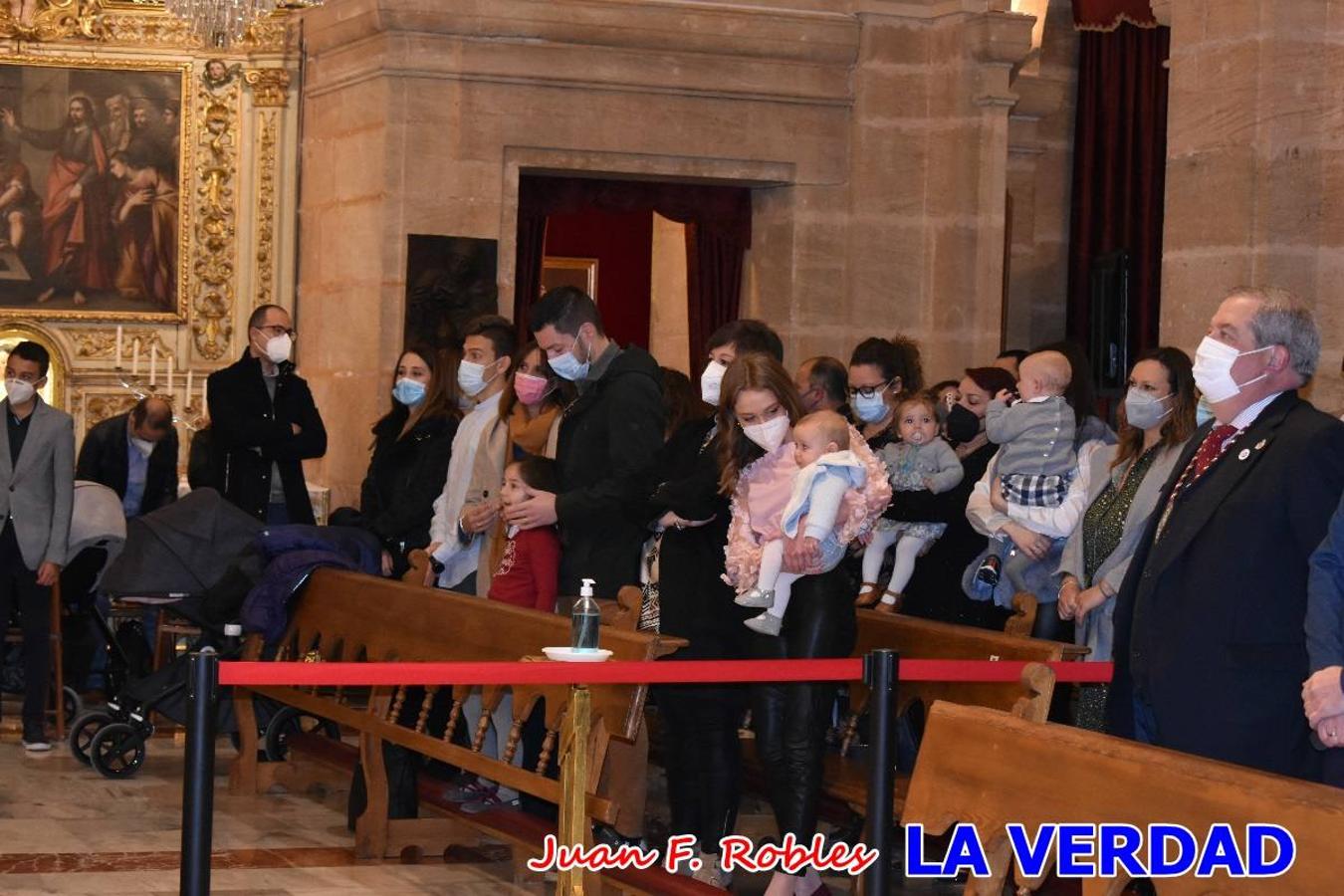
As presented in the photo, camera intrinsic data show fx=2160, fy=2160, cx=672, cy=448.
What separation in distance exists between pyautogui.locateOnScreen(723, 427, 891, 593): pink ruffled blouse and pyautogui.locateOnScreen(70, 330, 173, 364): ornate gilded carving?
7283 mm

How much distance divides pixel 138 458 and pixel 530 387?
157 inches

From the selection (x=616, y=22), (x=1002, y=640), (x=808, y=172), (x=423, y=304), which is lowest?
(x=1002, y=640)

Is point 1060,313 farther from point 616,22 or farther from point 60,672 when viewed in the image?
point 60,672

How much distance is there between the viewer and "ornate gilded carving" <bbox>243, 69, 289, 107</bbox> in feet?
42.7

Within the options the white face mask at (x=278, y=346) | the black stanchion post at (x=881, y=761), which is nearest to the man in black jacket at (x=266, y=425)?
the white face mask at (x=278, y=346)

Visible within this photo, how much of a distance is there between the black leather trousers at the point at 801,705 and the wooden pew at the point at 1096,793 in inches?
48.6

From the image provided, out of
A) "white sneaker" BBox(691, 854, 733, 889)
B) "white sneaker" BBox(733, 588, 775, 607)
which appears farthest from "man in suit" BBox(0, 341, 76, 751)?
"white sneaker" BBox(733, 588, 775, 607)

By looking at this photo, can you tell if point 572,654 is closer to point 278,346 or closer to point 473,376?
point 473,376

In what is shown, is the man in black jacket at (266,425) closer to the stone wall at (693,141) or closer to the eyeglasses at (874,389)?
the eyeglasses at (874,389)

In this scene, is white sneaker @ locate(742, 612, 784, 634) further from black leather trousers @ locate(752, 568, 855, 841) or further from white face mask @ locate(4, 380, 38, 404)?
white face mask @ locate(4, 380, 38, 404)

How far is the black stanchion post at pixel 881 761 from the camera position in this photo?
15.8 ft

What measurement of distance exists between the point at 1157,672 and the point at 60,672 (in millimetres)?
5727

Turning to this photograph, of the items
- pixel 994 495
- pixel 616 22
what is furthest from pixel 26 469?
pixel 616 22

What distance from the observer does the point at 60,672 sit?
364 inches
